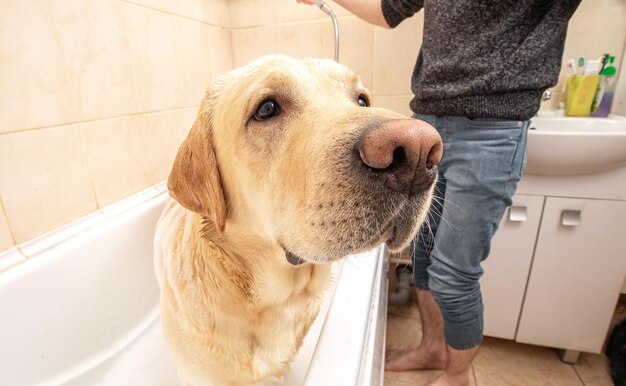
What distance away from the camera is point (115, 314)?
1318 mm

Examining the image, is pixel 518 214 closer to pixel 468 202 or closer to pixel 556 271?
pixel 556 271

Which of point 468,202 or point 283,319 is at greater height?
point 468,202

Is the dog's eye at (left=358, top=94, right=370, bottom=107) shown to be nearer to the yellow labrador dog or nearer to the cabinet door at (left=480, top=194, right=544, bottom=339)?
the yellow labrador dog

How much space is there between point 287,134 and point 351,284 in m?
0.48

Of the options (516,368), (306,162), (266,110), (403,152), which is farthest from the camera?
(516,368)

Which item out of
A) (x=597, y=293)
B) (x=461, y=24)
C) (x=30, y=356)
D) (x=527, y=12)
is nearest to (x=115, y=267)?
(x=30, y=356)

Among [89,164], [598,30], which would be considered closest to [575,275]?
[598,30]

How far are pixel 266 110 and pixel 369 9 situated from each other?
1.00 metres

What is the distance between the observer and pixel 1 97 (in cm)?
100

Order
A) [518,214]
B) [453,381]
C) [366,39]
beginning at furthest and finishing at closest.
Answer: [366,39] → [518,214] → [453,381]

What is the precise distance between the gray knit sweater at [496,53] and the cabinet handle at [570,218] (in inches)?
25.8

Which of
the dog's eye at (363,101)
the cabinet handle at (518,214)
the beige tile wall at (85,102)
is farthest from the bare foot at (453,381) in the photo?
the beige tile wall at (85,102)

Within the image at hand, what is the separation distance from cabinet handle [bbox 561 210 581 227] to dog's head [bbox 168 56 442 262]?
3.69 feet

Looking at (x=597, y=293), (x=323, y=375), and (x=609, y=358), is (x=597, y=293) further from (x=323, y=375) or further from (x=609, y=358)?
(x=323, y=375)
